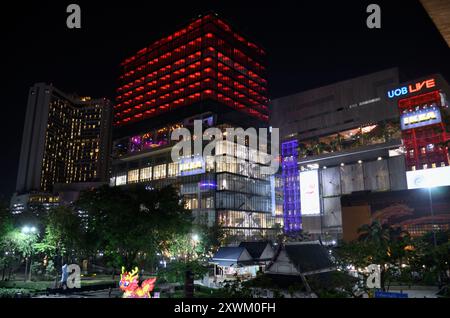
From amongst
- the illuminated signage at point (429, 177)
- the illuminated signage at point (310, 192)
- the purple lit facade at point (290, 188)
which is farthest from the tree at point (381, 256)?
the purple lit facade at point (290, 188)

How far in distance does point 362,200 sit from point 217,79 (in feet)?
252

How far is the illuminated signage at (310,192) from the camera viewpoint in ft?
282

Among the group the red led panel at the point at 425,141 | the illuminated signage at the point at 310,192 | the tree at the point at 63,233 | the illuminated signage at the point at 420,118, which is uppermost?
the illuminated signage at the point at 420,118

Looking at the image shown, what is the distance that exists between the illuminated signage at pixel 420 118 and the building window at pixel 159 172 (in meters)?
72.4

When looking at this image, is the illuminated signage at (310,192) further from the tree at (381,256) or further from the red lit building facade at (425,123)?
the tree at (381,256)

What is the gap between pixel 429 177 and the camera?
222 ft

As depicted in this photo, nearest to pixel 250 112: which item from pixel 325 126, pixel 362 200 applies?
pixel 325 126

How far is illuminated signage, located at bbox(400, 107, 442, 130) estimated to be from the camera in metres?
71.8

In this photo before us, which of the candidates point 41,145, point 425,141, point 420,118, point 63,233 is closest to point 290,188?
point 425,141

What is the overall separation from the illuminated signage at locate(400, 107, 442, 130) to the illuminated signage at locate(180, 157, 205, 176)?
5375 centimetres

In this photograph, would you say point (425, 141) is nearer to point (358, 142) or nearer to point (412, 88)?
point (412, 88)

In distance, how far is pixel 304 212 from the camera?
8731cm

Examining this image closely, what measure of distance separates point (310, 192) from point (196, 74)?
215 feet

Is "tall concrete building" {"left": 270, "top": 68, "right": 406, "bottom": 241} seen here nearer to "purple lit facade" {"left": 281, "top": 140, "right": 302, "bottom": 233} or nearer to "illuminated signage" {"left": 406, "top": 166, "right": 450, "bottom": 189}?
"purple lit facade" {"left": 281, "top": 140, "right": 302, "bottom": 233}
